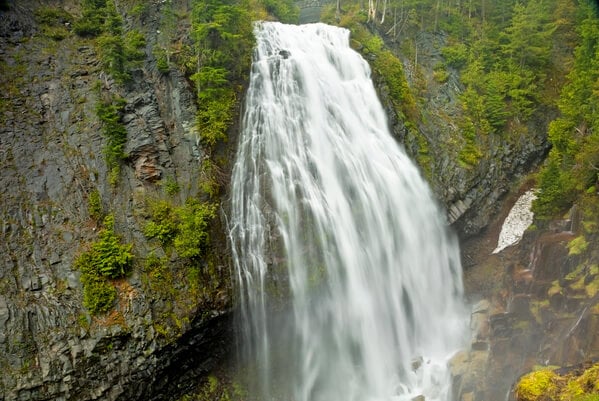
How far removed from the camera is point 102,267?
12.3 metres

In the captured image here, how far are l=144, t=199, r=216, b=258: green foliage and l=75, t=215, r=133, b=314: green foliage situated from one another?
1.02m

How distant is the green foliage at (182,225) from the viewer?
13.3m

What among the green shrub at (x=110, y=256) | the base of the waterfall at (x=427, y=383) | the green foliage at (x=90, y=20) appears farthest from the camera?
the green foliage at (x=90, y=20)

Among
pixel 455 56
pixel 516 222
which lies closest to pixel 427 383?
pixel 516 222

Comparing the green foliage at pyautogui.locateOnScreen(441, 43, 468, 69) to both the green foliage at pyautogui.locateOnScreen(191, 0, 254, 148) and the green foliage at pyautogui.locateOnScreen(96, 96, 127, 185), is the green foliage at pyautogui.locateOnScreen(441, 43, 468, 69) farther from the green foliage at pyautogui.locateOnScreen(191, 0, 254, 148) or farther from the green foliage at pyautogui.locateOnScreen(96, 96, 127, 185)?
the green foliage at pyautogui.locateOnScreen(96, 96, 127, 185)

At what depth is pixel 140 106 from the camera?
16.1 m

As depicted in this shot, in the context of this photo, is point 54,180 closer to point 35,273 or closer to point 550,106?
point 35,273

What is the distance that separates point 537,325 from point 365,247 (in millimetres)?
6304

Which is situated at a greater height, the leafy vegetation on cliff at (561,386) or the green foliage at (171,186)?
the green foliage at (171,186)

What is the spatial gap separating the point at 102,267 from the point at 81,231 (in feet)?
5.23

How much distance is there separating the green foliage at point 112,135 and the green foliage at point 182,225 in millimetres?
2051

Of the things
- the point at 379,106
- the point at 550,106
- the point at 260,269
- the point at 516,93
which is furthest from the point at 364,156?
the point at 550,106

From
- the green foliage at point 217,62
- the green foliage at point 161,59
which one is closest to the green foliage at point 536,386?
the green foliage at point 217,62

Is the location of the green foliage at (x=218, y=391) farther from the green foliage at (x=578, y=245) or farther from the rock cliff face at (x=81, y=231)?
the green foliage at (x=578, y=245)
